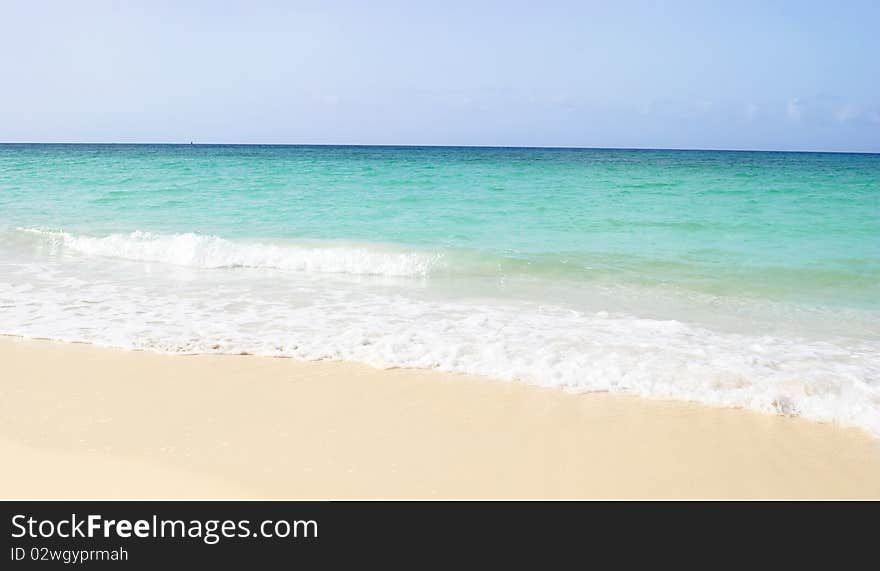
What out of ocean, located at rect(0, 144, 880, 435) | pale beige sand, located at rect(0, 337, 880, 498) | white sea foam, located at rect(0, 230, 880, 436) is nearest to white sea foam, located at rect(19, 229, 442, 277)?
ocean, located at rect(0, 144, 880, 435)

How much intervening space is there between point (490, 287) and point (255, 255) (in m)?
4.23

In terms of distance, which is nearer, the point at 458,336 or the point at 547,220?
the point at 458,336

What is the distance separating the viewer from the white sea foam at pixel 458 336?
4973mm

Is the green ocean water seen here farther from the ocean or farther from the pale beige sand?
the pale beige sand

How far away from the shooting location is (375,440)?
12.7 ft

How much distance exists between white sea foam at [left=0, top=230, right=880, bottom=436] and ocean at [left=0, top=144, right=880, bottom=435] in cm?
3

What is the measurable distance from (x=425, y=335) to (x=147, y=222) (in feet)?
34.1

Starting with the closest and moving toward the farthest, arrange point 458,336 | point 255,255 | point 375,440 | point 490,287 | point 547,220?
point 375,440 → point 458,336 → point 490,287 → point 255,255 → point 547,220

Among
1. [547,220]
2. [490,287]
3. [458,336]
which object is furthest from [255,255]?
[547,220]

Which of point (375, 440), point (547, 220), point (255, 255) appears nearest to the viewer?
point (375, 440)

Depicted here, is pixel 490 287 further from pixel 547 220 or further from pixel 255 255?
pixel 547 220
